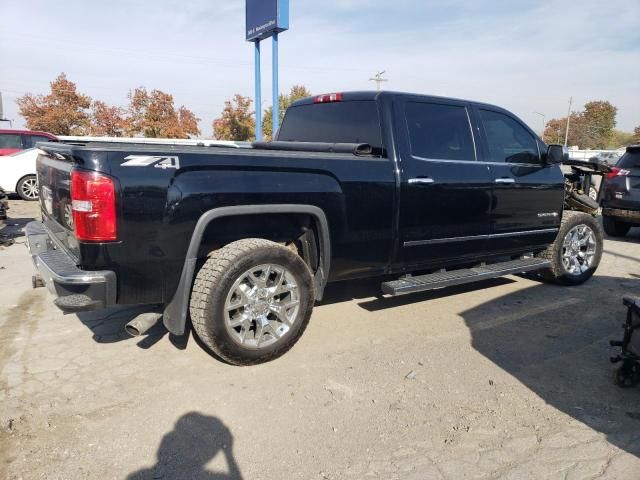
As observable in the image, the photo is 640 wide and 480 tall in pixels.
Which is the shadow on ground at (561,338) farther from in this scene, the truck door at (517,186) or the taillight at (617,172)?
the taillight at (617,172)

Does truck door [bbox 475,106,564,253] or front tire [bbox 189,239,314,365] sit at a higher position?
truck door [bbox 475,106,564,253]

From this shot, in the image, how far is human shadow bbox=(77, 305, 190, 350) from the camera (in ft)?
12.7

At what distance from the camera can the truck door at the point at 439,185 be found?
4051 mm

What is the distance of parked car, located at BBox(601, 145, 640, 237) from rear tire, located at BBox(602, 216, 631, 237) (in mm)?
391

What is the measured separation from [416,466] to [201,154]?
2.12m

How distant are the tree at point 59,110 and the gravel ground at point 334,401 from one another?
2956 centimetres

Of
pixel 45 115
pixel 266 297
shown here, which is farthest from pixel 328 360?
pixel 45 115

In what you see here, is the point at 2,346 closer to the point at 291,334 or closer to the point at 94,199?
the point at 94,199

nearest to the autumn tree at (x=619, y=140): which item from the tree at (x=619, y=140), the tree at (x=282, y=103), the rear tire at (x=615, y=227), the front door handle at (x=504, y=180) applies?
the tree at (x=619, y=140)

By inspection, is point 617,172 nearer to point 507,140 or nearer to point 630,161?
point 630,161

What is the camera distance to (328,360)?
3.59 m

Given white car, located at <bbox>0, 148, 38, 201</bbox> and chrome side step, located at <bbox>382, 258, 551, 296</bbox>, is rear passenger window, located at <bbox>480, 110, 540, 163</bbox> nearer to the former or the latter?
chrome side step, located at <bbox>382, 258, 551, 296</bbox>

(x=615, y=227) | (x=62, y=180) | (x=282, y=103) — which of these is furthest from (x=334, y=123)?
(x=282, y=103)

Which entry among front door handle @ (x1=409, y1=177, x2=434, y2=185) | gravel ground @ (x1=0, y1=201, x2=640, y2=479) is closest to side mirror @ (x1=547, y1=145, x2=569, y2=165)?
gravel ground @ (x1=0, y1=201, x2=640, y2=479)
